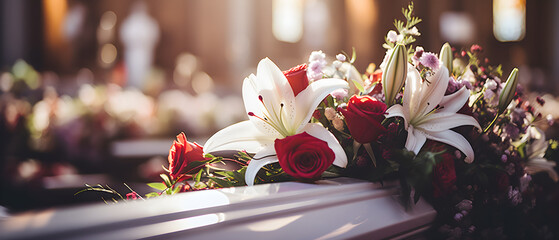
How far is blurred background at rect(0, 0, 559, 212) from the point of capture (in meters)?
2.79

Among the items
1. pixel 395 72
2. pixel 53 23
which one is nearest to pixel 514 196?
pixel 395 72

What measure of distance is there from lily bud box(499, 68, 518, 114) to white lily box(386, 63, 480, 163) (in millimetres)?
169

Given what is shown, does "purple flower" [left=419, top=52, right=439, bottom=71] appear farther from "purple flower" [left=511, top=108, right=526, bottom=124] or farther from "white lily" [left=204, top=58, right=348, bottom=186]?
"purple flower" [left=511, top=108, right=526, bottom=124]

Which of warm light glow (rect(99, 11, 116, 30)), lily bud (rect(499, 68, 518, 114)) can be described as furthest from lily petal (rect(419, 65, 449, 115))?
warm light glow (rect(99, 11, 116, 30))

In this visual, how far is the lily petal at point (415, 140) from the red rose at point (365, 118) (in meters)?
0.06

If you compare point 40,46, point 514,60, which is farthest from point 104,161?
point 514,60

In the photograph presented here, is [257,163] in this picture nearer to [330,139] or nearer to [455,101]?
[330,139]

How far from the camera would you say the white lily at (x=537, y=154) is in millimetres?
1245

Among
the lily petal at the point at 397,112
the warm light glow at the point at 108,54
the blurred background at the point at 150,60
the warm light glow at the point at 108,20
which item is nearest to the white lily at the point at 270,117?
the lily petal at the point at 397,112

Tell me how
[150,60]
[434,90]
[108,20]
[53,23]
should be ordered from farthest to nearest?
[108,20], [150,60], [53,23], [434,90]

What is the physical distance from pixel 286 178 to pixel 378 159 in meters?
0.17

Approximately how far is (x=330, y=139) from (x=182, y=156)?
26cm

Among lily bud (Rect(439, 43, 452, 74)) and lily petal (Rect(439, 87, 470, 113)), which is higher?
lily bud (Rect(439, 43, 452, 74))

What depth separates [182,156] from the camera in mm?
846
